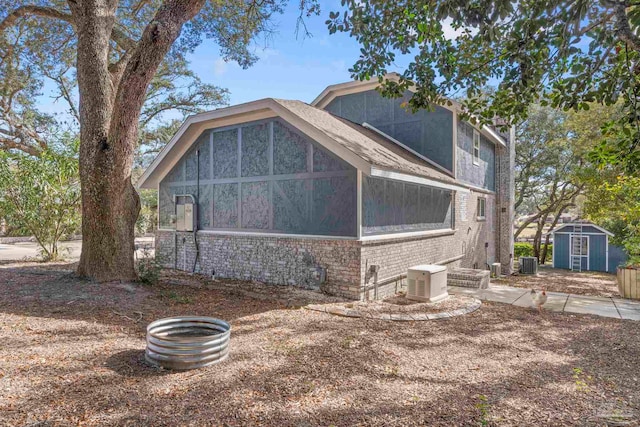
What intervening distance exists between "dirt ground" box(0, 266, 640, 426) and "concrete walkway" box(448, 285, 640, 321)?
3.45 ft

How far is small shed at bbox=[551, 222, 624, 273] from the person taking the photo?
72.4 ft

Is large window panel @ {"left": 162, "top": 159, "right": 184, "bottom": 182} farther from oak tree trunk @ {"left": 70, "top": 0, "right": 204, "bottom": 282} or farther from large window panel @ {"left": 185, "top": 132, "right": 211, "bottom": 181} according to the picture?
oak tree trunk @ {"left": 70, "top": 0, "right": 204, "bottom": 282}

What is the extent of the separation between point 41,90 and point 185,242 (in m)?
16.7

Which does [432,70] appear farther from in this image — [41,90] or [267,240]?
[41,90]

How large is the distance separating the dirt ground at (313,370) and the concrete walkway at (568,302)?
105 cm

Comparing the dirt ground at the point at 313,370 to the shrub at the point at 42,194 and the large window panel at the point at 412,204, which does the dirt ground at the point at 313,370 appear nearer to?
the large window panel at the point at 412,204

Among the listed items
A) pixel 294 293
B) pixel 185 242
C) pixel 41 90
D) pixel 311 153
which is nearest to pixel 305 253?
pixel 294 293

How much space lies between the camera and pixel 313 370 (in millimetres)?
4516

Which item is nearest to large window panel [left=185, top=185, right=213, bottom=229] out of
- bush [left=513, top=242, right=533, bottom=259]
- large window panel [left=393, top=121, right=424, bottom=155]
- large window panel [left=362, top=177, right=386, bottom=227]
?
large window panel [left=362, top=177, right=386, bottom=227]

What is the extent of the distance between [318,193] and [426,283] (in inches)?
129

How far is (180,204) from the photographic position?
11.9 meters

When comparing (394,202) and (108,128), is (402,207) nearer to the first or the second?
(394,202)

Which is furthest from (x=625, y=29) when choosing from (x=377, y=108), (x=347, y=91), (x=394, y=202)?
(x=347, y=91)

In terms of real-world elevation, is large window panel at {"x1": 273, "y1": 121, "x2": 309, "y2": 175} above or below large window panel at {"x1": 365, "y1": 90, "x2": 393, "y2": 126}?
below
